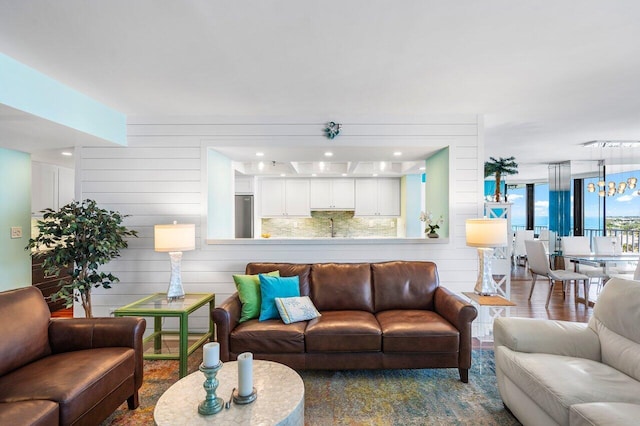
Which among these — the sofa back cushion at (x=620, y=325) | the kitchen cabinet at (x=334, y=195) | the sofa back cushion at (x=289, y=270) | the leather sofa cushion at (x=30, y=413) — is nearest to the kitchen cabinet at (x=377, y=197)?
the kitchen cabinet at (x=334, y=195)

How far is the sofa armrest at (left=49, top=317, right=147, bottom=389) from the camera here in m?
2.24

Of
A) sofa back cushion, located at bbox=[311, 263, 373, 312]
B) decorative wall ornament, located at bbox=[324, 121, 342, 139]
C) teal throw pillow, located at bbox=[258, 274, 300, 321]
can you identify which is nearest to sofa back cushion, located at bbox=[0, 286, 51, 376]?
teal throw pillow, located at bbox=[258, 274, 300, 321]

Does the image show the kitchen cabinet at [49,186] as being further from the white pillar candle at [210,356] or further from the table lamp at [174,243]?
the white pillar candle at [210,356]

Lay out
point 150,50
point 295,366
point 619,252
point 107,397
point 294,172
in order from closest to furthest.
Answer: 1. point 107,397
2. point 150,50
3. point 295,366
4. point 619,252
5. point 294,172

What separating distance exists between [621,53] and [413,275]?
2412mm

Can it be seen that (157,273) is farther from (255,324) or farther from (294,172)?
(294,172)

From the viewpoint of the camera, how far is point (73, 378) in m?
1.80

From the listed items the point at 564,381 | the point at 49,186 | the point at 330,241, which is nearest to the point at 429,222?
the point at 330,241

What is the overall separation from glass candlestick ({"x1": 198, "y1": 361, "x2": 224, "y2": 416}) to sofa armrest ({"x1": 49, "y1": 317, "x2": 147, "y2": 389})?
98cm

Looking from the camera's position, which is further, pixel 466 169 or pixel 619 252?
pixel 619 252

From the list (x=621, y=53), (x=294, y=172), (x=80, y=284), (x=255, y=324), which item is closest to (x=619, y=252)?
(x=621, y=53)

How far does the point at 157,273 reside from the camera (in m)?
3.66

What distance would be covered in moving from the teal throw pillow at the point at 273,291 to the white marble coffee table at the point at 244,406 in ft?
2.85

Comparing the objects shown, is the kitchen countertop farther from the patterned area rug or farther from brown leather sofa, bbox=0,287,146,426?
brown leather sofa, bbox=0,287,146,426
